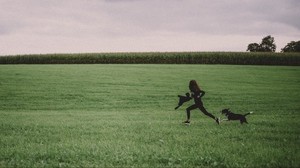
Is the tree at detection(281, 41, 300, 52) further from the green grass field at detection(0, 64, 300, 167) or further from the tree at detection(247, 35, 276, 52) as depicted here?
the green grass field at detection(0, 64, 300, 167)

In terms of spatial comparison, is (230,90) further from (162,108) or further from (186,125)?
(186,125)

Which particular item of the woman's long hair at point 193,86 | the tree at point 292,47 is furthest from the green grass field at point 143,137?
the tree at point 292,47

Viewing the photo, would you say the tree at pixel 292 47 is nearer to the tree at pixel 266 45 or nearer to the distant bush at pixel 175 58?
the tree at pixel 266 45

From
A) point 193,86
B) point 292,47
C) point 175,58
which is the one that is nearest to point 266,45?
point 292,47

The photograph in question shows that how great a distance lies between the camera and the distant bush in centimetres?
6725

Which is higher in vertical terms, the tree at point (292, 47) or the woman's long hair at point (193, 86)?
the tree at point (292, 47)

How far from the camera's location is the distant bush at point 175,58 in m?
67.2

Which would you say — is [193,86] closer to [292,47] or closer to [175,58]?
[175,58]

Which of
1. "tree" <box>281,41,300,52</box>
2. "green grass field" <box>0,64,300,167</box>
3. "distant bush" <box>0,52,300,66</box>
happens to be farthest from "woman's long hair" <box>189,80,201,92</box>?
"tree" <box>281,41,300,52</box>

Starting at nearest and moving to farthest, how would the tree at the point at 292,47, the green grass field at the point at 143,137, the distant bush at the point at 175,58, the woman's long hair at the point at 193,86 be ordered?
the green grass field at the point at 143,137
the woman's long hair at the point at 193,86
the distant bush at the point at 175,58
the tree at the point at 292,47

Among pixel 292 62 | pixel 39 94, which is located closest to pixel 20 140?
pixel 39 94

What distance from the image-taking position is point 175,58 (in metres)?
69.8

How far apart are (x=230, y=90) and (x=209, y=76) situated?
1037cm

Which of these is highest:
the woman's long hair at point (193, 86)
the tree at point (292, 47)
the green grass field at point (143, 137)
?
the tree at point (292, 47)
